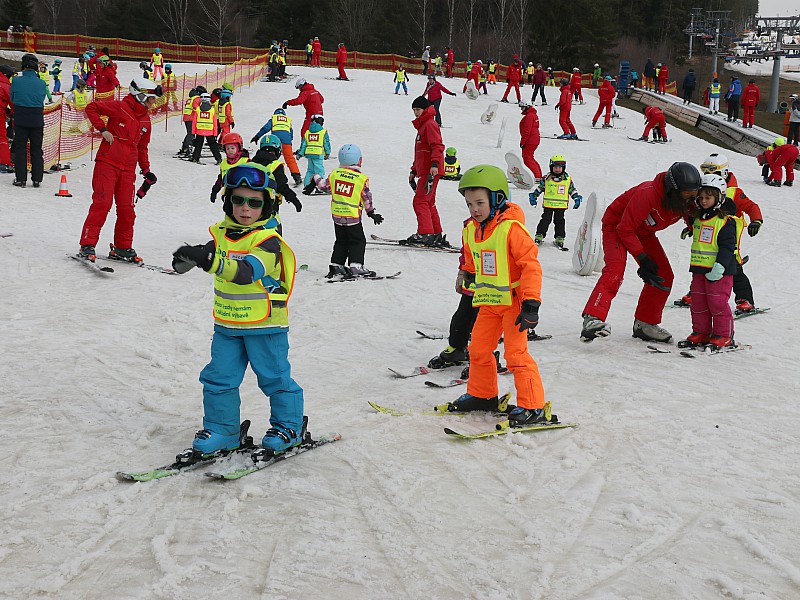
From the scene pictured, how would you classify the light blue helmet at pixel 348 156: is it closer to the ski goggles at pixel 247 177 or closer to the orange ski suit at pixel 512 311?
the orange ski suit at pixel 512 311

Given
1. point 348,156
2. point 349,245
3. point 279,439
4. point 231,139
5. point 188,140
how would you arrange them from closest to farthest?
1. point 279,439
2. point 348,156
3. point 349,245
4. point 231,139
5. point 188,140

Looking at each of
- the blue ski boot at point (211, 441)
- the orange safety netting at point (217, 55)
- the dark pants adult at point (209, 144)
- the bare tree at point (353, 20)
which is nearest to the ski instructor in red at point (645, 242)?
the blue ski boot at point (211, 441)

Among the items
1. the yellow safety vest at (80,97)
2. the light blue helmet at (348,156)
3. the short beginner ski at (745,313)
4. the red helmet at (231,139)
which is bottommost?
the short beginner ski at (745,313)

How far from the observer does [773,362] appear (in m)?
7.41

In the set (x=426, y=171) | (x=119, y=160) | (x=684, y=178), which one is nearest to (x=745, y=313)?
(x=684, y=178)

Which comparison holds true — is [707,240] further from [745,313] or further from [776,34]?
[776,34]

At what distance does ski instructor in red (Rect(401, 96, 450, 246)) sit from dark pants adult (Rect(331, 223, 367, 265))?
6.74ft

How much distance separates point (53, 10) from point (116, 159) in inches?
2275

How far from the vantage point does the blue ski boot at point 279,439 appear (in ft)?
14.9

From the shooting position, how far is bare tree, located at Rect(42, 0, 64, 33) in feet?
193

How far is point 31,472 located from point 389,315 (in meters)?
4.80

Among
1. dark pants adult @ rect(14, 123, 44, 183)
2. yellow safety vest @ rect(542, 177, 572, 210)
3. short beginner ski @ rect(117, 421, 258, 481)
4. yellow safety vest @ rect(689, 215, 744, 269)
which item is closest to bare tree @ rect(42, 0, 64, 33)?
dark pants adult @ rect(14, 123, 44, 183)

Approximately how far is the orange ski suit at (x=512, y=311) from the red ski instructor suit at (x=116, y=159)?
5.37 metres

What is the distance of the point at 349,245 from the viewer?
32.7 ft
